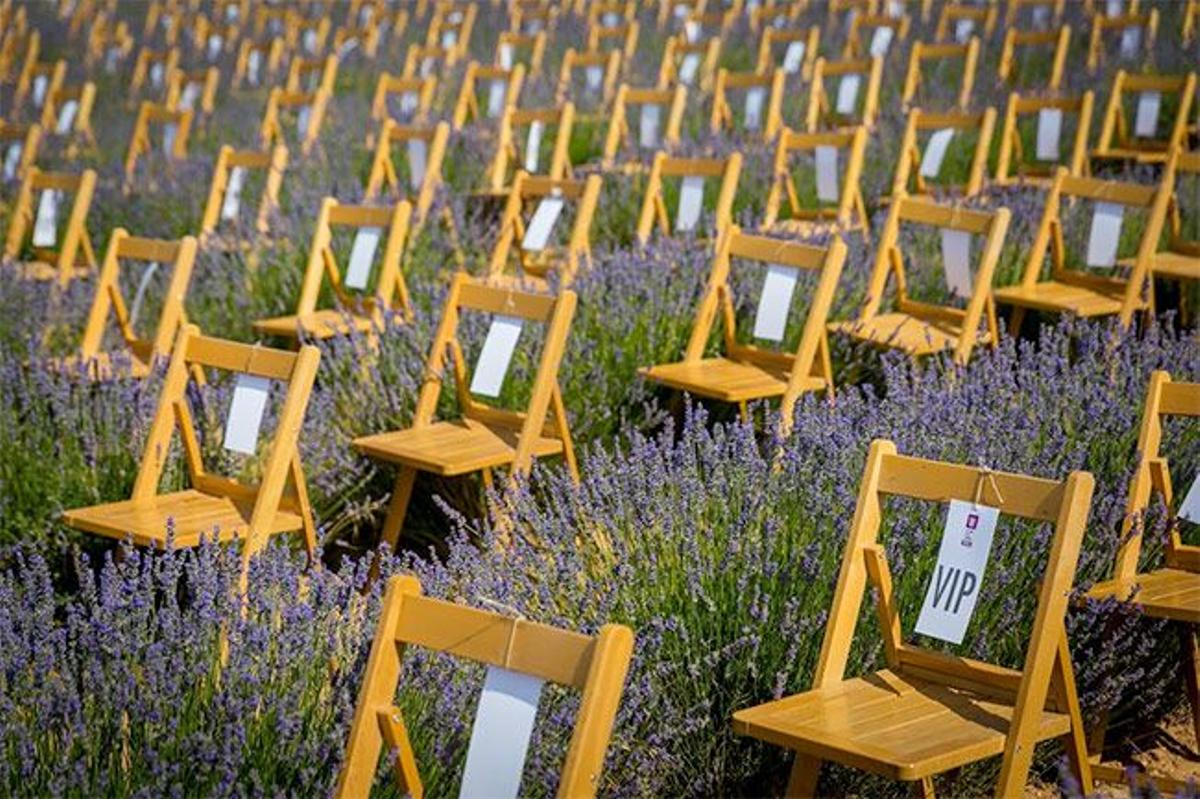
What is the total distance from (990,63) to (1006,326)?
536cm

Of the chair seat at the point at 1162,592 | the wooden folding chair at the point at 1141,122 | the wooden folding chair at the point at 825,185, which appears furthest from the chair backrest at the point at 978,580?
the wooden folding chair at the point at 1141,122

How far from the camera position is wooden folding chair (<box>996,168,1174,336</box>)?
7188 millimetres

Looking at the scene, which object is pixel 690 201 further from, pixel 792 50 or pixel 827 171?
pixel 792 50

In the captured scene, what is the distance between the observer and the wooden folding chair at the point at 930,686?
12.0 ft

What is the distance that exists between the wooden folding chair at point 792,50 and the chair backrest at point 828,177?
3.45 meters

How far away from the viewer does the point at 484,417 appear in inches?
243

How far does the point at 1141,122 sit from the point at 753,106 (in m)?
2.08

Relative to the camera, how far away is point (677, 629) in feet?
14.0

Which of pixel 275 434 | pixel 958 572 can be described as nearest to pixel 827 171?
pixel 275 434

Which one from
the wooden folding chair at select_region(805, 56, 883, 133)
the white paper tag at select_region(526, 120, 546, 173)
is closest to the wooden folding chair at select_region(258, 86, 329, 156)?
the white paper tag at select_region(526, 120, 546, 173)

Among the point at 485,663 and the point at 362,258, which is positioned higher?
the point at 362,258

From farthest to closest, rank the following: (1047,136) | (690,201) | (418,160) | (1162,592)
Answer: (1047,136) < (418,160) < (690,201) < (1162,592)

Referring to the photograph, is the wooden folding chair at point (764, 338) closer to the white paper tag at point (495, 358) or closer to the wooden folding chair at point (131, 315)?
the white paper tag at point (495, 358)

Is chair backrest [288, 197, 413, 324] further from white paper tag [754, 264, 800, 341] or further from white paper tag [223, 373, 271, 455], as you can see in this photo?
white paper tag [223, 373, 271, 455]
